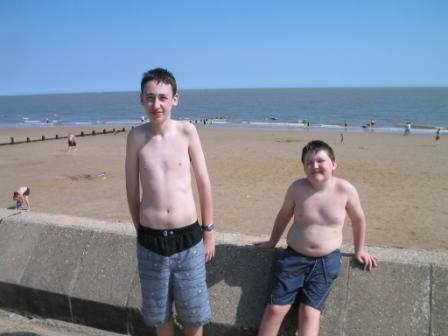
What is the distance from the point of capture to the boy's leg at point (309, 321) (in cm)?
261

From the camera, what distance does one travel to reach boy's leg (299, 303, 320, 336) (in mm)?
2606

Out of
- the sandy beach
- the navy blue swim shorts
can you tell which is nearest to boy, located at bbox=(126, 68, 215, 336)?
the navy blue swim shorts

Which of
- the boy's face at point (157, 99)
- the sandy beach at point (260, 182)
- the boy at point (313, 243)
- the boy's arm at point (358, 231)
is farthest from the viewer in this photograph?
the sandy beach at point (260, 182)

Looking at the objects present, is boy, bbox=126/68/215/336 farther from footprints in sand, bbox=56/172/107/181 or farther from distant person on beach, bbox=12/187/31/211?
footprints in sand, bbox=56/172/107/181

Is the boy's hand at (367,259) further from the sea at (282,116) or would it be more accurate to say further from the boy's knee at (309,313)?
the sea at (282,116)

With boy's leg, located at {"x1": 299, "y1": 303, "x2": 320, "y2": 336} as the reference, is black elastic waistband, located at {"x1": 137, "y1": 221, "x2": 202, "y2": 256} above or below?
above

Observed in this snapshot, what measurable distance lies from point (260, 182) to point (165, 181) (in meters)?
13.3

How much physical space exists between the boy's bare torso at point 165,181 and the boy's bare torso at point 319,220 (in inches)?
29.0

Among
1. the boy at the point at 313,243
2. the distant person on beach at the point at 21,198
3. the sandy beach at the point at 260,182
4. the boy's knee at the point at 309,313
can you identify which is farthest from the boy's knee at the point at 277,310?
the distant person on beach at the point at 21,198

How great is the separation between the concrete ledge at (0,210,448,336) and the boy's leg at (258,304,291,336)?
0.18 metres

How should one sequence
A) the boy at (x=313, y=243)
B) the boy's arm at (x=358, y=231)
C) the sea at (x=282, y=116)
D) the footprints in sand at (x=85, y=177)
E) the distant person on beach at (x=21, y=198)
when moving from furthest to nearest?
→ the sea at (x=282, y=116)
the footprints in sand at (x=85, y=177)
the distant person on beach at (x=21, y=198)
the boy's arm at (x=358, y=231)
the boy at (x=313, y=243)

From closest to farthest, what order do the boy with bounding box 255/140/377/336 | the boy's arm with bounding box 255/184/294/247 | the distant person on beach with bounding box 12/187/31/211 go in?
the boy with bounding box 255/140/377/336, the boy's arm with bounding box 255/184/294/247, the distant person on beach with bounding box 12/187/31/211

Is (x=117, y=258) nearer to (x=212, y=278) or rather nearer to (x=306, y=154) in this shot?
(x=212, y=278)

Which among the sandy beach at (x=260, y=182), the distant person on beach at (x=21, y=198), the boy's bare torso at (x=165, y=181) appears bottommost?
the sandy beach at (x=260, y=182)
